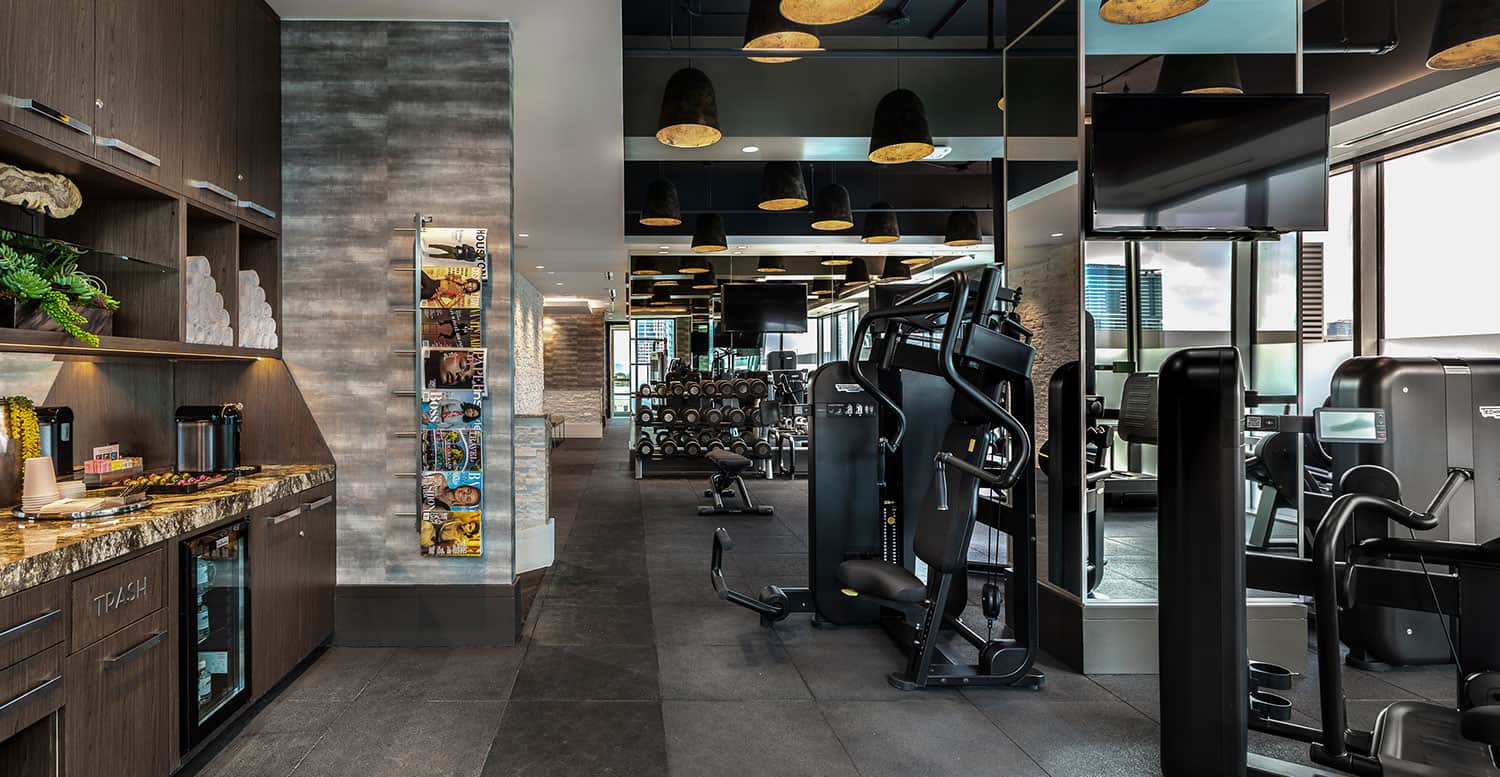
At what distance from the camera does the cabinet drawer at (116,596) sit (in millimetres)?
2203

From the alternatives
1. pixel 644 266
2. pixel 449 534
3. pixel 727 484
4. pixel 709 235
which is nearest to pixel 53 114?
pixel 449 534

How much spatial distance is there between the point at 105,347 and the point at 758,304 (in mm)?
9641

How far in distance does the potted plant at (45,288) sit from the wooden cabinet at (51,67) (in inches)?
13.6

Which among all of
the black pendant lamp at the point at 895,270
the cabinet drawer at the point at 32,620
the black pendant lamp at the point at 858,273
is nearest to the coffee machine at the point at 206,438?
the cabinet drawer at the point at 32,620

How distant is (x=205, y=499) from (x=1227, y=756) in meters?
3.70

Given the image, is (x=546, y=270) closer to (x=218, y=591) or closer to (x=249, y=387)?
(x=249, y=387)

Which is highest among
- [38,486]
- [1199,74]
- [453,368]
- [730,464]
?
[1199,74]

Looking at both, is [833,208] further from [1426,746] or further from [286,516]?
[1426,746]

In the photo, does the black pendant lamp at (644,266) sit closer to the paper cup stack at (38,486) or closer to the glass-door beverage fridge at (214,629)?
the glass-door beverage fridge at (214,629)

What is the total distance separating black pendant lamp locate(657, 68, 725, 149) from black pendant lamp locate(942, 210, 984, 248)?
4784 millimetres

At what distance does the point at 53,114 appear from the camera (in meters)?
2.39

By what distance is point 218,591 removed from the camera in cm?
297

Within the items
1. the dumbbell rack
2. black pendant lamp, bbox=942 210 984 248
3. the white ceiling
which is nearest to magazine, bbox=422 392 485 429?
the white ceiling

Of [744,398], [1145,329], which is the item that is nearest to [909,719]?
[1145,329]
